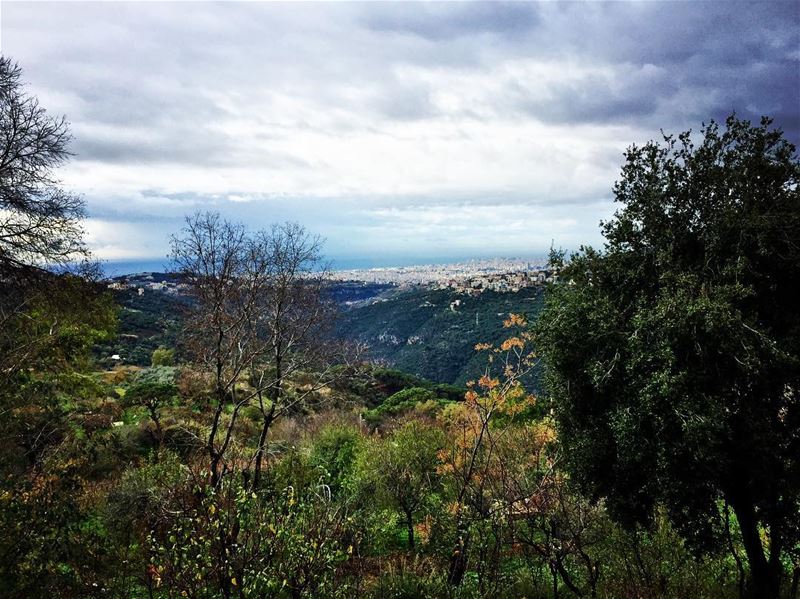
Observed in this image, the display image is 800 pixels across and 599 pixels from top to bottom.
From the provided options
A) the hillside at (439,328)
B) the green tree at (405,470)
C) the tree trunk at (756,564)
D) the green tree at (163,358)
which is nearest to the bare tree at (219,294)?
the green tree at (405,470)

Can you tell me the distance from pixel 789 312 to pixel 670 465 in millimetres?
4046

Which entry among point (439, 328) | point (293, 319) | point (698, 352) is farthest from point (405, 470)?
point (439, 328)

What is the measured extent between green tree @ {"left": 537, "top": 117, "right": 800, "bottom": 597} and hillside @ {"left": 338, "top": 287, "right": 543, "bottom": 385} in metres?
69.2

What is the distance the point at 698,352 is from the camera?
9086 mm

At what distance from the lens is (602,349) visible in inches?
415

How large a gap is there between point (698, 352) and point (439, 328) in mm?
101511

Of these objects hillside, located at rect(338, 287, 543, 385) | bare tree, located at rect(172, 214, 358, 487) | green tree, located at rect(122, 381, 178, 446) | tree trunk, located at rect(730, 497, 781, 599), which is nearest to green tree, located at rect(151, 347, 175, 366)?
green tree, located at rect(122, 381, 178, 446)

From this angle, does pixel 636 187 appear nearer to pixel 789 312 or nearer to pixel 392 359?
pixel 789 312

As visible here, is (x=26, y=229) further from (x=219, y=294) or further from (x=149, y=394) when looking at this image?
(x=149, y=394)

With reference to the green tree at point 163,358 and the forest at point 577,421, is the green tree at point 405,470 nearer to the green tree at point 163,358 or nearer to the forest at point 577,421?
the forest at point 577,421

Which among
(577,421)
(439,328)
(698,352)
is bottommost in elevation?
(439,328)

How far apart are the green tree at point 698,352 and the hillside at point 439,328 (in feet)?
227

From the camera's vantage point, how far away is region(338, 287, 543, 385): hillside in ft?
302

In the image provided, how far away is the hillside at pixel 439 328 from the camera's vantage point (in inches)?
3620
